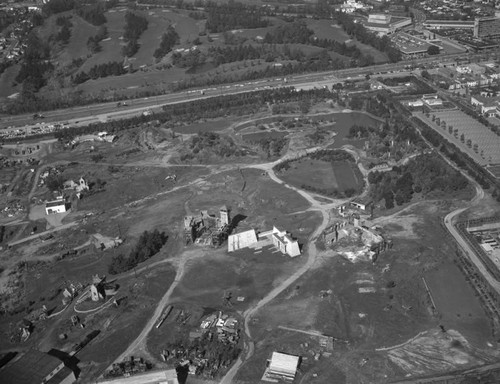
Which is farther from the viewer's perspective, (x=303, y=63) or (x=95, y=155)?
(x=303, y=63)

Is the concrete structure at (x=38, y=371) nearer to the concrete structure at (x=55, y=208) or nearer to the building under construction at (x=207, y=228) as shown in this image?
the building under construction at (x=207, y=228)

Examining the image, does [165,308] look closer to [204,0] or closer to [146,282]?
[146,282]

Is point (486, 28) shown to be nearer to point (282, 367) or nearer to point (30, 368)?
point (282, 367)

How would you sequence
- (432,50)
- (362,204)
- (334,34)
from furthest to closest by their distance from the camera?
1. (334,34)
2. (432,50)
3. (362,204)

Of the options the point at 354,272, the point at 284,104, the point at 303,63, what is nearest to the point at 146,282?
the point at 354,272

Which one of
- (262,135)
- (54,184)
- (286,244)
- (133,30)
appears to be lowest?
(262,135)

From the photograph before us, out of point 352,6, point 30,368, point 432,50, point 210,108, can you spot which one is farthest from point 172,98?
point 352,6


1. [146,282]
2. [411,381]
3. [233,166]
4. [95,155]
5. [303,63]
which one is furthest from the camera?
[303,63]
